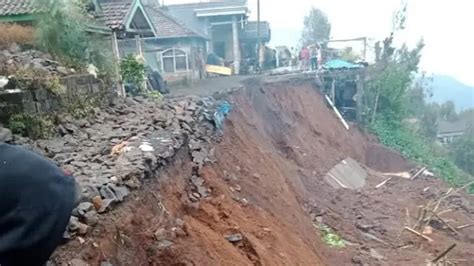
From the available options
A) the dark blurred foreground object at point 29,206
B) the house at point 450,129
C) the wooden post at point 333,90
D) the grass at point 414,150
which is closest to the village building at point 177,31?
the wooden post at point 333,90

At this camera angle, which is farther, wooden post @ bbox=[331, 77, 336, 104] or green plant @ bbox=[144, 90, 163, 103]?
wooden post @ bbox=[331, 77, 336, 104]

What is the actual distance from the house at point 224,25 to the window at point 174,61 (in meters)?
4.20

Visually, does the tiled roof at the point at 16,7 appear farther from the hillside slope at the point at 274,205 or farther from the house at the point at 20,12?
the hillside slope at the point at 274,205

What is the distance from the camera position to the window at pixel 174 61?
85.8 ft

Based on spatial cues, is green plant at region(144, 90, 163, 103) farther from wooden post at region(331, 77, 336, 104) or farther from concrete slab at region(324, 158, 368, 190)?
wooden post at region(331, 77, 336, 104)

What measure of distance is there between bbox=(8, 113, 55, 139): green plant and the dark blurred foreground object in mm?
6123

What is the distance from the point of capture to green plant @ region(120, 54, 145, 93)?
14.7 meters

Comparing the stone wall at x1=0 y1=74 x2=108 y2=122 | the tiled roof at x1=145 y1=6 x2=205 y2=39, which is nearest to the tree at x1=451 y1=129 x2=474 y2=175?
the tiled roof at x1=145 y1=6 x2=205 y2=39

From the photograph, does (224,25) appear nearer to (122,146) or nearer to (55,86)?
(55,86)

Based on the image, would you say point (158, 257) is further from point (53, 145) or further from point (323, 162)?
point (323, 162)

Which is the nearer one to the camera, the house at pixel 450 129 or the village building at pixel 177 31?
the village building at pixel 177 31

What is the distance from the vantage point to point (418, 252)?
11.6 m

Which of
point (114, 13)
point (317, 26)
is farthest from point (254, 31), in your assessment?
point (114, 13)

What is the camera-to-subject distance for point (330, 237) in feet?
37.7
